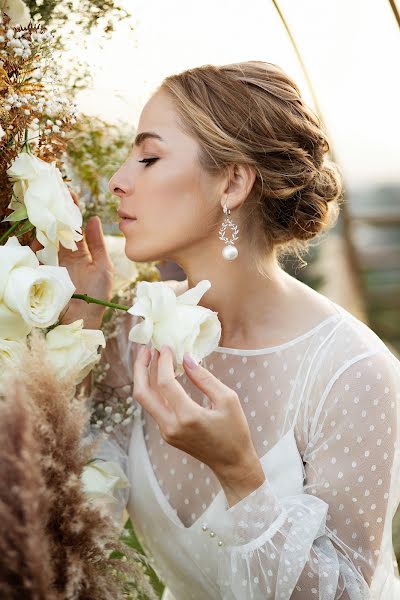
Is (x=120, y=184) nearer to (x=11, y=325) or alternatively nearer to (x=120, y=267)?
(x=120, y=267)

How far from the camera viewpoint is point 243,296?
163 cm

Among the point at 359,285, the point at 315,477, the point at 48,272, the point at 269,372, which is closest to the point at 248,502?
the point at 315,477

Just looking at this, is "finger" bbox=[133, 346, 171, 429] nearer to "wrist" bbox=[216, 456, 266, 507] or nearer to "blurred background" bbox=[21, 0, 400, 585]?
"wrist" bbox=[216, 456, 266, 507]

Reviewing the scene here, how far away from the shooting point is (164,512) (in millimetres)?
1620

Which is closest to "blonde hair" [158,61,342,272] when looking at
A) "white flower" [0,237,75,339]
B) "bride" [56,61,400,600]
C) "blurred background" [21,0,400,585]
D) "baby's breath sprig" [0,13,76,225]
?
"bride" [56,61,400,600]

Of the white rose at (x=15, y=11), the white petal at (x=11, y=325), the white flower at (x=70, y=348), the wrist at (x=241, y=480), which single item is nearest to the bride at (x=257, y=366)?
the wrist at (x=241, y=480)

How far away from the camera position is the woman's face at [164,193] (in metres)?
1.47

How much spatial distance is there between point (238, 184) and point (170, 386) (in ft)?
2.05

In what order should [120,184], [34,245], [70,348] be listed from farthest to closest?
1. [120,184]
2. [34,245]
3. [70,348]

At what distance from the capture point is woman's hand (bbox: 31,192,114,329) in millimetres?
1576

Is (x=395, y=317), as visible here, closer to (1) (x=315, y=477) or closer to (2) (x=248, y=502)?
(1) (x=315, y=477)

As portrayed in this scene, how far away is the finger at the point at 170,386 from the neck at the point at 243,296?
0.53 metres

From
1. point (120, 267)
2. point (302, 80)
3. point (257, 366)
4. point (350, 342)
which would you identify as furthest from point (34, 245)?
point (302, 80)

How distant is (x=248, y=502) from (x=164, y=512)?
0.44 m
